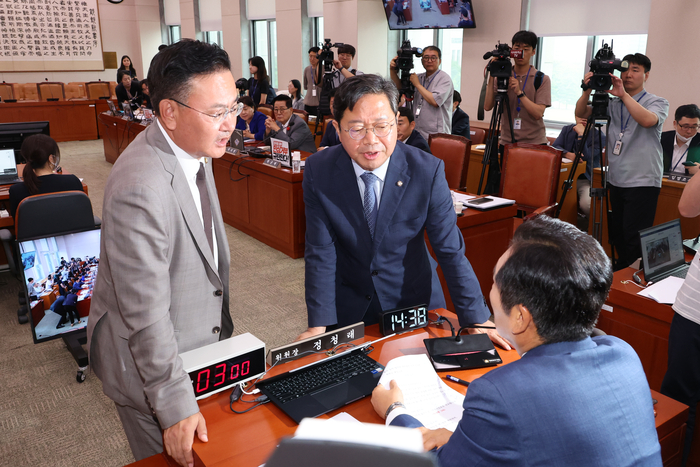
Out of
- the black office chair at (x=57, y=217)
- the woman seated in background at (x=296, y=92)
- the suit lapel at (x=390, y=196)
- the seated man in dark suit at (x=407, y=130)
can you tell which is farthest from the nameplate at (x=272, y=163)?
the woman seated in background at (x=296, y=92)

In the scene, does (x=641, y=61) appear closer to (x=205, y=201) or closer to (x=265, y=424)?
(x=205, y=201)

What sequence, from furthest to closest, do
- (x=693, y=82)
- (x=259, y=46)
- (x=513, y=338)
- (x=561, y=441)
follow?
(x=259, y=46), (x=693, y=82), (x=513, y=338), (x=561, y=441)

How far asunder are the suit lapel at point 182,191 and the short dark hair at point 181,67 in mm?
92

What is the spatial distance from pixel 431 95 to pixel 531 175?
1663 millimetres

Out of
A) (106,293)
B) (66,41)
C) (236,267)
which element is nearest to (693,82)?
(236,267)

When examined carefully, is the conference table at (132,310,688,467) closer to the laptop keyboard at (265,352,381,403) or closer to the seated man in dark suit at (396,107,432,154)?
the laptop keyboard at (265,352,381,403)

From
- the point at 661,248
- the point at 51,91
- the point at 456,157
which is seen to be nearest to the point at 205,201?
the point at 661,248

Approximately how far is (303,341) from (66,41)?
12761 millimetres

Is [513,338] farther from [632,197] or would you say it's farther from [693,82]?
[693,82]

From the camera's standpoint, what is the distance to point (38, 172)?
3.29m

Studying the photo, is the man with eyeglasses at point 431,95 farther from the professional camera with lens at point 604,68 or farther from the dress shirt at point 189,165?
the dress shirt at point 189,165

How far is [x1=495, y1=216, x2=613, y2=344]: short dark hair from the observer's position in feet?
3.00

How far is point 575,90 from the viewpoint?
6.31m

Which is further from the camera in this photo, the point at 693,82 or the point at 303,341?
the point at 693,82
